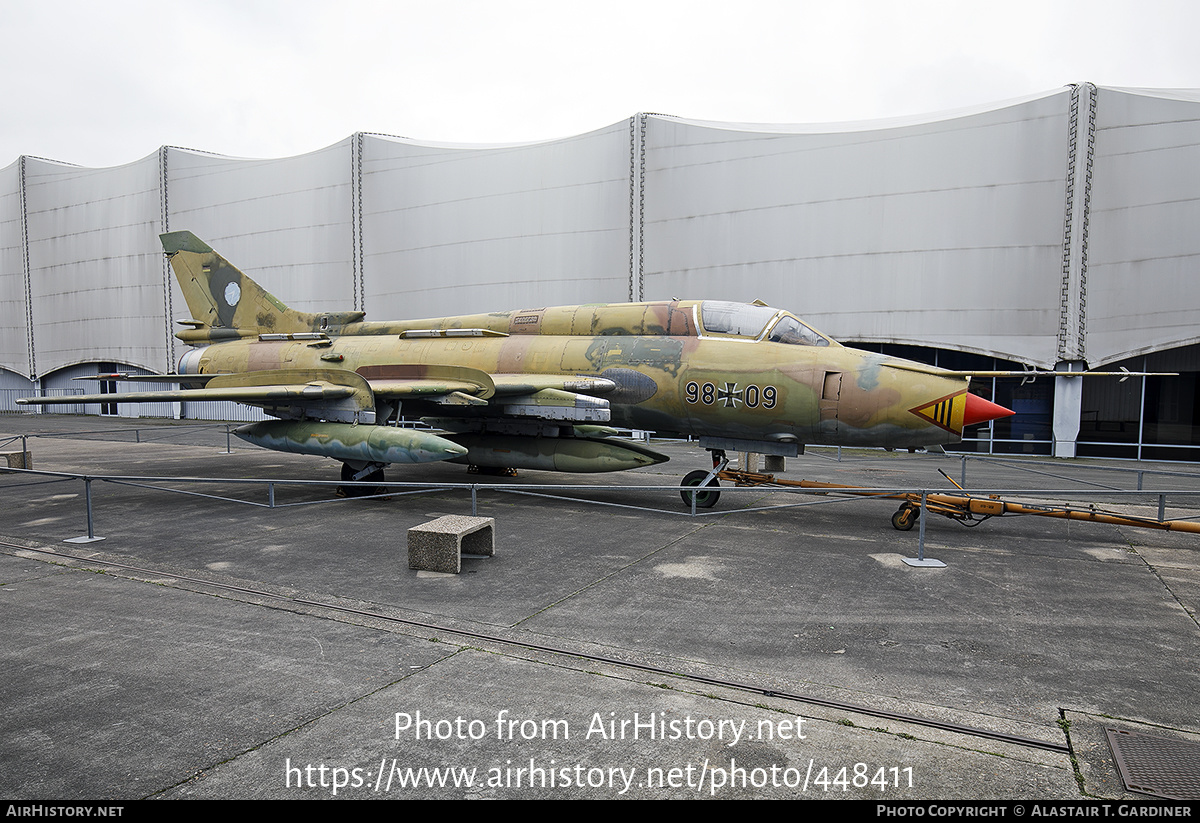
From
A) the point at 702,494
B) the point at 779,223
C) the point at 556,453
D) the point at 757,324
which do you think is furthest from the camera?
the point at 779,223

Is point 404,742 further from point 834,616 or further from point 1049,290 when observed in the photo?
point 1049,290

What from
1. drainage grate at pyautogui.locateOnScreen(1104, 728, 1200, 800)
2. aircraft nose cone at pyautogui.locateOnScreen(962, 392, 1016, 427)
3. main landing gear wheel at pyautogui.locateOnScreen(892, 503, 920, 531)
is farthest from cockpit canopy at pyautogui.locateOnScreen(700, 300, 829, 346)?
drainage grate at pyautogui.locateOnScreen(1104, 728, 1200, 800)

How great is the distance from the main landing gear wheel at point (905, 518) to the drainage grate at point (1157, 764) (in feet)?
17.9

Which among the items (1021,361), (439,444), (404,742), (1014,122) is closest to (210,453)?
(439,444)

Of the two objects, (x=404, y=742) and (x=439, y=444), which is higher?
(x=439, y=444)

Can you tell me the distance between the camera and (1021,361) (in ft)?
65.9

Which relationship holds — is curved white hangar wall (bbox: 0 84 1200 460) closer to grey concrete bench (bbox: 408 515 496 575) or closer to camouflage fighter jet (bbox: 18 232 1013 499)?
camouflage fighter jet (bbox: 18 232 1013 499)

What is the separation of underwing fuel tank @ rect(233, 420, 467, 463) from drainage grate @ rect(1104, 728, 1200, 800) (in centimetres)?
815

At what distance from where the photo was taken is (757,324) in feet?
33.8

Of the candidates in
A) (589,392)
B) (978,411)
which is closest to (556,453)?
(589,392)

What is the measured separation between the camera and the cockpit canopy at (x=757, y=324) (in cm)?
1003

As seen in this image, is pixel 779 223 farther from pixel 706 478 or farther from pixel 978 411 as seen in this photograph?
pixel 978 411

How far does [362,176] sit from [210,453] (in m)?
14.5

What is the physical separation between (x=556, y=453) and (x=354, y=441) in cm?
339
